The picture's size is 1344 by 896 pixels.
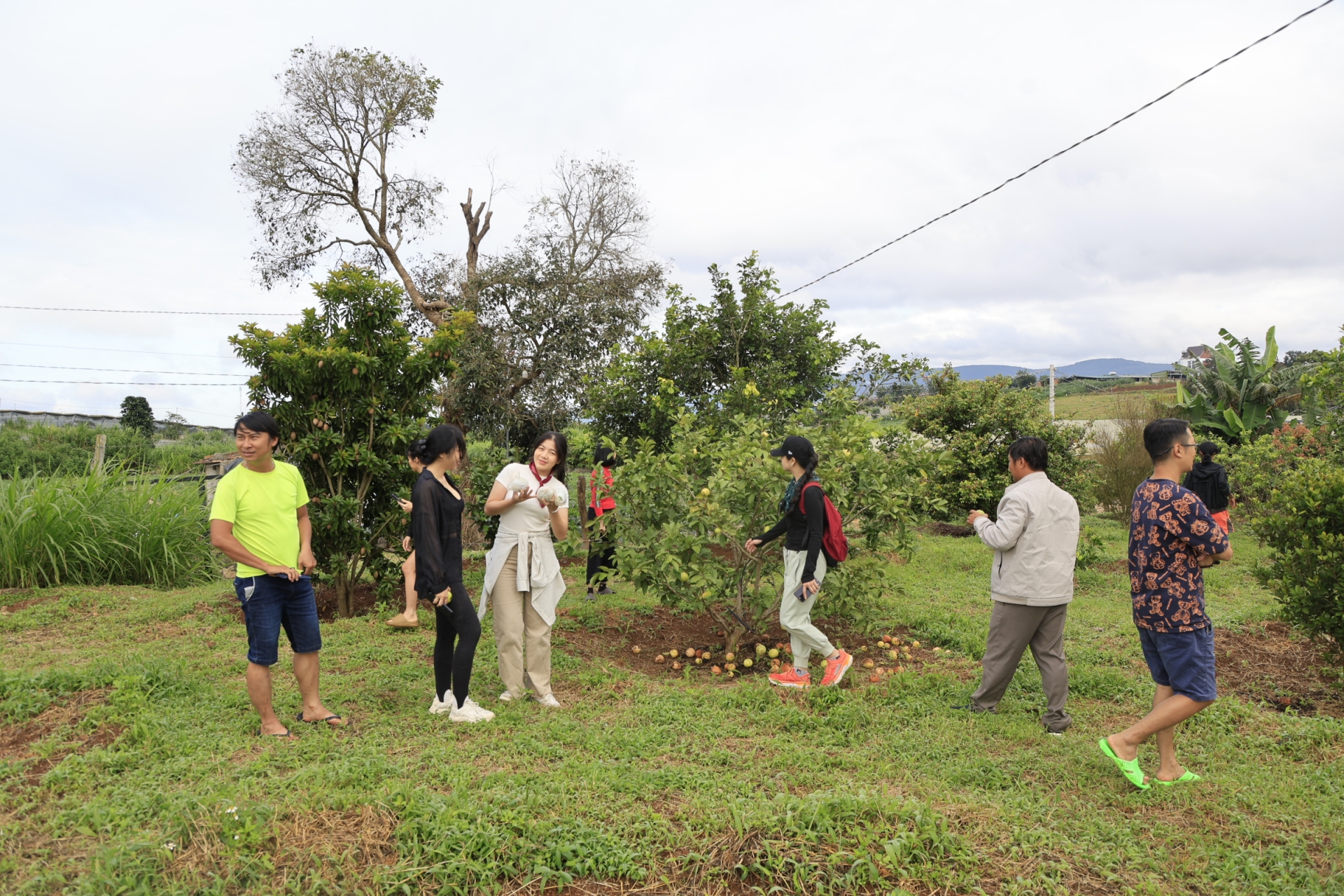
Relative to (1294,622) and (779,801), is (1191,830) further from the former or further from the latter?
(1294,622)

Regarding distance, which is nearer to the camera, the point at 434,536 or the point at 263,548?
the point at 263,548

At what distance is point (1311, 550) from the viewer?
17.2 ft

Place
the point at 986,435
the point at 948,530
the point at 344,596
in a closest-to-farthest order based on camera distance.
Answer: the point at 344,596
the point at 986,435
the point at 948,530

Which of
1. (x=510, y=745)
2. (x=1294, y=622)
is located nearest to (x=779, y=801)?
(x=510, y=745)

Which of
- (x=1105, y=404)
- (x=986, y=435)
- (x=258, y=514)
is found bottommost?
(x=258, y=514)

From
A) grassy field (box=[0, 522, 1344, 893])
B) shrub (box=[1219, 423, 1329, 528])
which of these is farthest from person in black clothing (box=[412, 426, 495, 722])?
shrub (box=[1219, 423, 1329, 528])

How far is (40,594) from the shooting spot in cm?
816

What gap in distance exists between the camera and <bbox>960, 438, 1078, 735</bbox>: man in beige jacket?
475cm

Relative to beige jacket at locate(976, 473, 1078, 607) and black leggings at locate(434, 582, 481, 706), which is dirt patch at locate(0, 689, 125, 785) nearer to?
black leggings at locate(434, 582, 481, 706)

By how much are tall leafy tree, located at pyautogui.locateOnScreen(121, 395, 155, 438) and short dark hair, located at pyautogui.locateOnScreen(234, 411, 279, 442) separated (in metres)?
30.3

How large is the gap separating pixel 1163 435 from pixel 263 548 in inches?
189

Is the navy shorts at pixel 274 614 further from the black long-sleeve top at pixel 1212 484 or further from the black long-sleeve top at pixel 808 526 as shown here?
the black long-sleeve top at pixel 1212 484

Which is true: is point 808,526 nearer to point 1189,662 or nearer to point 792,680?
point 792,680

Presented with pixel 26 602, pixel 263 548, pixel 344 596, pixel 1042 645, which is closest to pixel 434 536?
pixel 263 548
